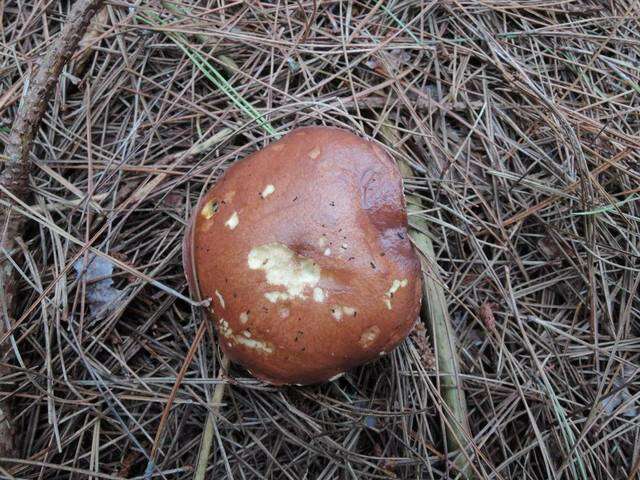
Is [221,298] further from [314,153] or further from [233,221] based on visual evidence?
[314,153]

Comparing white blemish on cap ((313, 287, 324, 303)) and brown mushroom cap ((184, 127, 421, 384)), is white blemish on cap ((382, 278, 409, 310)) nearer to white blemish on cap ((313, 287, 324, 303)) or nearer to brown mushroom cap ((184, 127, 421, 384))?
brown mushroom cap ((184, 127, 421, 384))

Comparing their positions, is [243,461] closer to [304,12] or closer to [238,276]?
[238,276]

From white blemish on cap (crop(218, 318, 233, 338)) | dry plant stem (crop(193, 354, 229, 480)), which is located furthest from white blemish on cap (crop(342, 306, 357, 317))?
dry plant stem (crop(193, 354, 229, 480))

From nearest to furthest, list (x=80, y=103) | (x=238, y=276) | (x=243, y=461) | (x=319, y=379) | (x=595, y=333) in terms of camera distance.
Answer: (x=238, y=276), (x=319, y=379), (x=243, y=461), (x=595, y=333), (x=80, y=103)

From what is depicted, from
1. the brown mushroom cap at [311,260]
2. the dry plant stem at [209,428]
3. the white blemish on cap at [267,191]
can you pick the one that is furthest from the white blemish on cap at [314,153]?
the dry plant stem at [209,428]

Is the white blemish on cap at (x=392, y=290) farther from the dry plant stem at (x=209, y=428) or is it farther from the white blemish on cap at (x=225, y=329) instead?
the dry plant stem at (x=209, y=428)

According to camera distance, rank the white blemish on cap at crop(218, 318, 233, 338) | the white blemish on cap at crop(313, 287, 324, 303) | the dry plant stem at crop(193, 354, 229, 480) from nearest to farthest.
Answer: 1. the white blemish on cap at crop(313, 287, 324, 303)
2. the white blemish on cap at crop(218, 318, 233, 338)
3. the dry plant stem at crop(193, 354, 229, 480)

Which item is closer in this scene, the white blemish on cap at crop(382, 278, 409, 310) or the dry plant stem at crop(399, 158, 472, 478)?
the white blemish on cap at crop(382, 278, 409, 310)

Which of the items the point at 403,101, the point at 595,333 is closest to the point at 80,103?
the point at 403,101
